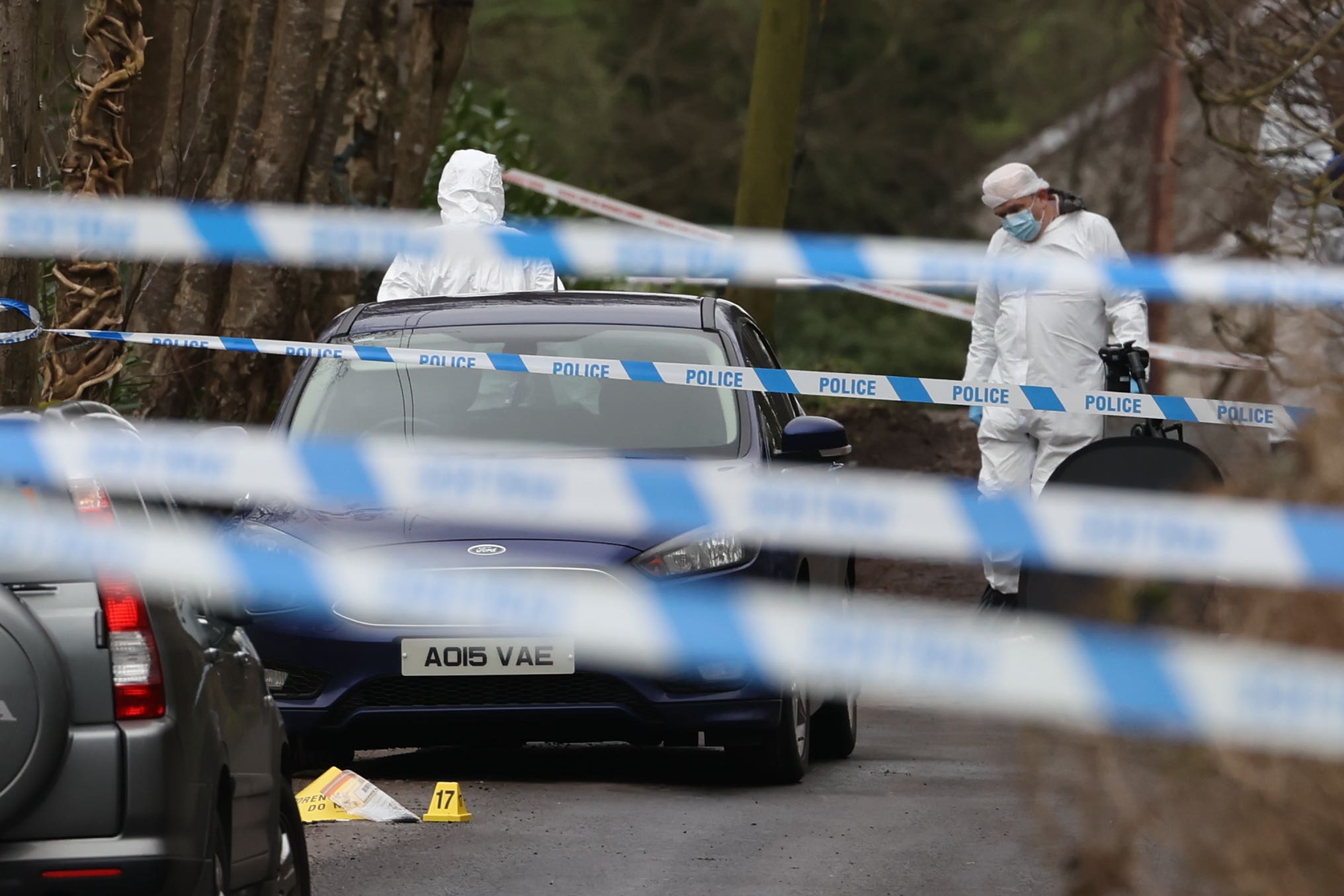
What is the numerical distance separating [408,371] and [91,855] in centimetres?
465

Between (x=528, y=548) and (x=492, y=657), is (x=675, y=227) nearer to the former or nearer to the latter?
(x=528, y=548)

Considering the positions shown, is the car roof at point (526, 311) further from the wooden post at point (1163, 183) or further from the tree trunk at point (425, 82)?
the wooden post at point (1163, 183)

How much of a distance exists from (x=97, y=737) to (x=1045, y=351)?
776 cm

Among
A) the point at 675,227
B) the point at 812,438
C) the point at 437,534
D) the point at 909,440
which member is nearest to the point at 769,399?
the point at 812,438

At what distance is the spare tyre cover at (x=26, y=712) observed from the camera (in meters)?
4.46

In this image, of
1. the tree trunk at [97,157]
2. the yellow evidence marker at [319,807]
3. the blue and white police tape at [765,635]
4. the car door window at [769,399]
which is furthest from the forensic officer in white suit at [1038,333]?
the yellow evidence marker at [319,807]

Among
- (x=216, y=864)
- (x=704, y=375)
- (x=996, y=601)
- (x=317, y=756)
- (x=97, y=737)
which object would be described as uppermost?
(x=704, y=375)

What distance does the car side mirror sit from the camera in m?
8.59

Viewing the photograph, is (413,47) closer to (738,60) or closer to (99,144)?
(99,144)

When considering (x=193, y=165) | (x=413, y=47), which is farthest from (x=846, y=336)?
(x=193, y=165)

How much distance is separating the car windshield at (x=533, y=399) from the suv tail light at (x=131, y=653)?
4.09 m

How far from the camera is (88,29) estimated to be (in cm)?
960

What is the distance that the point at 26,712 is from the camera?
4.48m

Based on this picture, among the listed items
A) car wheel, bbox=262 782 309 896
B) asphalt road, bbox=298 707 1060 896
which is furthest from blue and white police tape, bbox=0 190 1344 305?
car wheel, bbox=262 782 309 896
